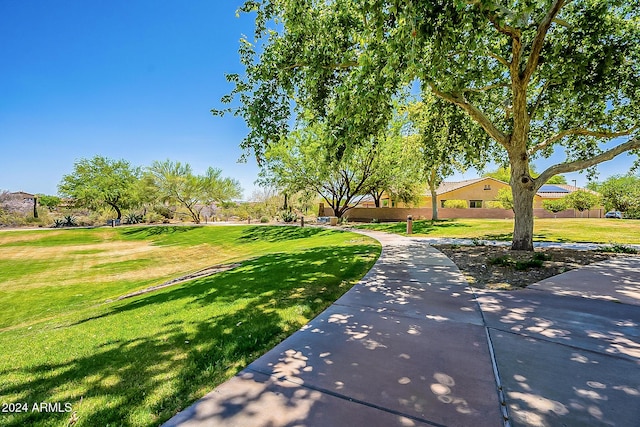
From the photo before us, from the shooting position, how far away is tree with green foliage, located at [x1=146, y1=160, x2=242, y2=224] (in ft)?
114

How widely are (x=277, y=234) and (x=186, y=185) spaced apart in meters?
19.4

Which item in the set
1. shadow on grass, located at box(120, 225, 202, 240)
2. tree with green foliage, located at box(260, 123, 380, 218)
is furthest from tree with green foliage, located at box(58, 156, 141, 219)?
tree with green foliage, located at box(260, 123, 380, 218)

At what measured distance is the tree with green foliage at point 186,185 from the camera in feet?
114

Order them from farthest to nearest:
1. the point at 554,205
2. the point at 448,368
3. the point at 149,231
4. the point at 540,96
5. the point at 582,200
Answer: the point at 554,205, the point at 582,200, the point at 149,231, the point at 540,96, the point at 448,368

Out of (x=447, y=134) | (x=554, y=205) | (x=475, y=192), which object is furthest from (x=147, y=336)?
(x=475, y=192)

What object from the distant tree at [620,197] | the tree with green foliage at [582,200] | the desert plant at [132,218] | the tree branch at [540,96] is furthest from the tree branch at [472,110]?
the desert plant at [132,218]

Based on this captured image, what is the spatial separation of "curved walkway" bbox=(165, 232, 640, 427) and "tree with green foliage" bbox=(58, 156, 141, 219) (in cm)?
4051

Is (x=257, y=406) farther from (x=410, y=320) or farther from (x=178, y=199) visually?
(x=178, y=199)

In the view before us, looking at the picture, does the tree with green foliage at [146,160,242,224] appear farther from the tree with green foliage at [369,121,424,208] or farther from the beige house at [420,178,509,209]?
the beige house at [420,178,509,209]

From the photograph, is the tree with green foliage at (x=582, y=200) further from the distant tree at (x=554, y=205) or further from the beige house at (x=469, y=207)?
the beige house at (x=469, y=207)

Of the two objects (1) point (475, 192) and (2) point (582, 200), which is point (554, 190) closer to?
(1) point (475, 192)

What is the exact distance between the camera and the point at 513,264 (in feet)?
23.4

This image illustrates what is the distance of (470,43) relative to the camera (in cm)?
568

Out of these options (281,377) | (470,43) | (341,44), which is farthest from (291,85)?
(281,377)
